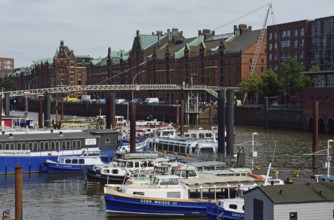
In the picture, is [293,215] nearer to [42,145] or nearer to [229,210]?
[229,210]

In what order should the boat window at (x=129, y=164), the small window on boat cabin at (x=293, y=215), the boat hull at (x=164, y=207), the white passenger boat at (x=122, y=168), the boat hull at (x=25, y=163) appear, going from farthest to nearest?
the boat hull at (x=25, y=163)
the boat window at (x=129, y=164)
the white passenger boat at (x=122, y=168)
the boat hull at (x=164, y=207)
the small window on boat cabin at (x=293, y=215)

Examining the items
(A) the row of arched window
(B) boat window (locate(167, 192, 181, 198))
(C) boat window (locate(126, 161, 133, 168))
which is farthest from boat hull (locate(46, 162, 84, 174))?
(B) boat window (locate(167, 192, 181, 198))

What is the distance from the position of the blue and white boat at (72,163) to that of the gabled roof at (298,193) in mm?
30435

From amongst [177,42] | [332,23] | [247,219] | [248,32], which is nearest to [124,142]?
[247,219]

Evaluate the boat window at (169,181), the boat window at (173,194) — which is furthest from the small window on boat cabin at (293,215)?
the boat window at (169,181)

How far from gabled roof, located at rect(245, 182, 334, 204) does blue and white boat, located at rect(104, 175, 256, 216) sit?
375 inches

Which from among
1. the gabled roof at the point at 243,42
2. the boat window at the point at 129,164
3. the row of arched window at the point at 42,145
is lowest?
the boat window at the point at 129,164

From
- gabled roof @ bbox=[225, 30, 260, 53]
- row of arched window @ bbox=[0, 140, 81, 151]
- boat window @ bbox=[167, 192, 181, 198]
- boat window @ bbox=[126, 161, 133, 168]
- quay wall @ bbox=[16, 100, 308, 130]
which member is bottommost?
boat window @ bbox=[167, 192, 181, 198]

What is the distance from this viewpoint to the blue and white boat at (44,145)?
54281 mm

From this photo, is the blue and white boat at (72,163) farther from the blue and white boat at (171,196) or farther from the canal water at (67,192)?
the blue and white boat at (171,196)

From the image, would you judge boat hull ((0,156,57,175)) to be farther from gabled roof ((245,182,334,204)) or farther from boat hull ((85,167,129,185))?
gabled roof ((245,182,334,204))

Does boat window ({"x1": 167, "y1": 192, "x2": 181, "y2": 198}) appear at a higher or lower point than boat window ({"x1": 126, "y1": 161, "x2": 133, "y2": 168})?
lower

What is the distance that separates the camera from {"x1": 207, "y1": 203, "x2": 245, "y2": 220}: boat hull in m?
33.3

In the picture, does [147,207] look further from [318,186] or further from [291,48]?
[291,48]
